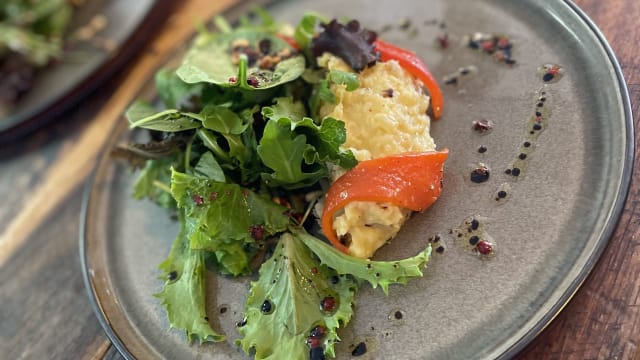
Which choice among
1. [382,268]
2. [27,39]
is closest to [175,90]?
[382,268]

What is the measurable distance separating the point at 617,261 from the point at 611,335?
24 centimetres

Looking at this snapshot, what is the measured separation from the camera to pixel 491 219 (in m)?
1.95

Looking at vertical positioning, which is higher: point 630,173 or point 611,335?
point 630,173

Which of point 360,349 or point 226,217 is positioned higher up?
point 226,217

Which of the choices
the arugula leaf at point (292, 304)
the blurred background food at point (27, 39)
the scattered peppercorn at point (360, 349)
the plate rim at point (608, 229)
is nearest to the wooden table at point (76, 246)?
the plate rim at point (608, 229)

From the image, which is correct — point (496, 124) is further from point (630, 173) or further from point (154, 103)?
point (154, 103)

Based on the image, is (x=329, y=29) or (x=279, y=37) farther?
(x=279, y=37)

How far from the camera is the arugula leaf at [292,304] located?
1.87 meters

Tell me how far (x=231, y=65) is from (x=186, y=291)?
95 cm

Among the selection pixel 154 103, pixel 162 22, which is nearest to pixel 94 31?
pixel 162 22

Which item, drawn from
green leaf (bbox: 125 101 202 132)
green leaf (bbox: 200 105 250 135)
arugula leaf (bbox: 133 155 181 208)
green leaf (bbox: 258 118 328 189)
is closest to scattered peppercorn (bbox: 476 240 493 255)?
green leaf (bbox: 258 118 328 189)

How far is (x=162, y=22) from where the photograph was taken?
360 centimetres

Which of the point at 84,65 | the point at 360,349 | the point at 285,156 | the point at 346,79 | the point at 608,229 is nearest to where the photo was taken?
the point at 608,229

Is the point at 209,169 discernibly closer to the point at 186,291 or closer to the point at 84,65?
the point at 186,291
